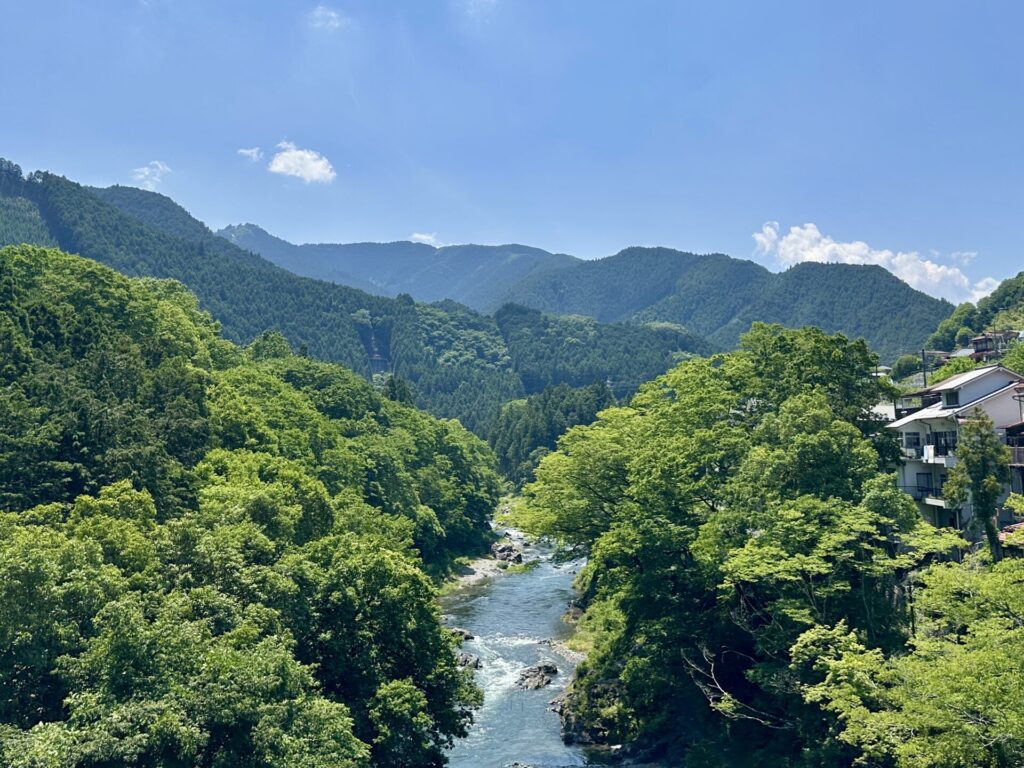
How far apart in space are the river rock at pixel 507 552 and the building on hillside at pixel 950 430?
47549mm

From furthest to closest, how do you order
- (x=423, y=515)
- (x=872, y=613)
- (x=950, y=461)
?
1. (x=423, y=515)
2. (x=950, y=461)
3. (x=872, y=613)

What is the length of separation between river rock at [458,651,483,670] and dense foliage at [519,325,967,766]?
818 cm

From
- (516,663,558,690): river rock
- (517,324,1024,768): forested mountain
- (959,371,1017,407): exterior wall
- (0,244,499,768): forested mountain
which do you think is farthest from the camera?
(516,663,558,690): river rock

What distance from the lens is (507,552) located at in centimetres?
8988

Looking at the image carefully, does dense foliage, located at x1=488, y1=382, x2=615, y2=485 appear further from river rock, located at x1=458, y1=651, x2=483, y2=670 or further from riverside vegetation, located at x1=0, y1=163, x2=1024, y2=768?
riverside vegetation, located at x1=0, y1=163, x2=1024, y2=768

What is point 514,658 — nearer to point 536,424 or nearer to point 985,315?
point 985,315

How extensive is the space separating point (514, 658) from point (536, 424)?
11069 centimetres

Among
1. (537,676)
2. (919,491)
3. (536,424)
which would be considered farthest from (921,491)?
(536,424)

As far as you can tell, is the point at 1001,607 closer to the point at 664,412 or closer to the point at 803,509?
the point at 803,509

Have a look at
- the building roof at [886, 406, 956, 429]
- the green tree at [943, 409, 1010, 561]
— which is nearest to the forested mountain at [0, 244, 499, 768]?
the green tree at [943, 409, 1010, 561]

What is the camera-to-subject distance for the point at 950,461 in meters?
42.3

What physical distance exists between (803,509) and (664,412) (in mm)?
14298

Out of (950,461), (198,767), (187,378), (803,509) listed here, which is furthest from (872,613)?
(187,378)

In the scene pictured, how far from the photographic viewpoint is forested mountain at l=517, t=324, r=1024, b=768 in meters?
22.4
